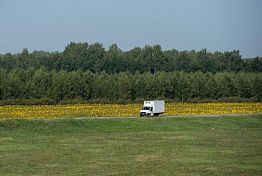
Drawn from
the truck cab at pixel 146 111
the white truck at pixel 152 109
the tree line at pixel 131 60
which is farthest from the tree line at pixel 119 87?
the tree line at pixel 131 60

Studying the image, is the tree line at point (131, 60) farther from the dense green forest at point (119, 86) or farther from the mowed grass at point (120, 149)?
the mowed grass at point (120, 149)

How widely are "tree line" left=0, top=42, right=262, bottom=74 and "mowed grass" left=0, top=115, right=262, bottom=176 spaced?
10353 centimetres

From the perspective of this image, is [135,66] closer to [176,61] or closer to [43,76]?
[176,61]

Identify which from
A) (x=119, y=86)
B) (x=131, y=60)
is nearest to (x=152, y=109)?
(x=119, y=86)

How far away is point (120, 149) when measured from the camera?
101 feet

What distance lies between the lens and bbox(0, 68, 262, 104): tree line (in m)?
95.2

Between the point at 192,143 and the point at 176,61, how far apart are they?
13507cm

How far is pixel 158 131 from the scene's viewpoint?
45750 millimetres

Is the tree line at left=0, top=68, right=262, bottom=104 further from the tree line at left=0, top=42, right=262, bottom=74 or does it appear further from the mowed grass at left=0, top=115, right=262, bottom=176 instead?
the mowed grass at left=0, top=115, right=262, bottom=176

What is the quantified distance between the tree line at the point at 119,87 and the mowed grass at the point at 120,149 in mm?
45993

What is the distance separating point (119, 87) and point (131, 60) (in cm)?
5718

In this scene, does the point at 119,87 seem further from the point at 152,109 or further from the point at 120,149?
the point at 120,149

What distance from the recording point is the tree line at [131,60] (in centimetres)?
15400

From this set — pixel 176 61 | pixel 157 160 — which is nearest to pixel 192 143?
pixel 157 160
